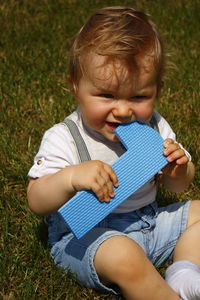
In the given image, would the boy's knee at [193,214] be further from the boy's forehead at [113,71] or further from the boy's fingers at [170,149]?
the boy's forehead at [113,71]

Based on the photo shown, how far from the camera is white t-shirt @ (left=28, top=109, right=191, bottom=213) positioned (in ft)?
6.57

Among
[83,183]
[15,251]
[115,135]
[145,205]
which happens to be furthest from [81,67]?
[15,251]

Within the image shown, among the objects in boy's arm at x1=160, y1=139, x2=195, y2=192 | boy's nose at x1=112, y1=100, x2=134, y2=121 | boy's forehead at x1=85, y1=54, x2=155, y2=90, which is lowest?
boy's arm at x1=160, y1=139, x2=195, y2=192

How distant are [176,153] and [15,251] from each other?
2.42ft

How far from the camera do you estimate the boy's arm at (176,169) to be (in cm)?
193

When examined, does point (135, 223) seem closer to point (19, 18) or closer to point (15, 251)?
point (15, 251)

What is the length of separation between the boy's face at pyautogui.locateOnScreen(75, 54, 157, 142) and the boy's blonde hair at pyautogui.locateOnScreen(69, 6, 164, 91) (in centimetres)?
3

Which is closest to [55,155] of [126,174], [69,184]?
[69,184]

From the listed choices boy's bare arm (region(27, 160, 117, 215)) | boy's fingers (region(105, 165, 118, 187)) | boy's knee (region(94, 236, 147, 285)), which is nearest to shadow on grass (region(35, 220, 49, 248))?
boy's bare arm (region(27, 160, 117, 215))

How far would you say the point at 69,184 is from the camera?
1.86m

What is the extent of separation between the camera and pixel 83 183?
5.95ft

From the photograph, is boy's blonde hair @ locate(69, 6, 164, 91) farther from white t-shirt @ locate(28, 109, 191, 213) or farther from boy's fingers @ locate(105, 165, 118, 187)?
boy's fingers @ locate(105, 165, 118, 187)

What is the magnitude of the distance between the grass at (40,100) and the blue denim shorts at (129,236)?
56mm

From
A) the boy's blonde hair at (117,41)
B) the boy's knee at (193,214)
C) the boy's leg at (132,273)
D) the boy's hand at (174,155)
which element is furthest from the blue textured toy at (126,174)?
the boy's knee at (193,214)
